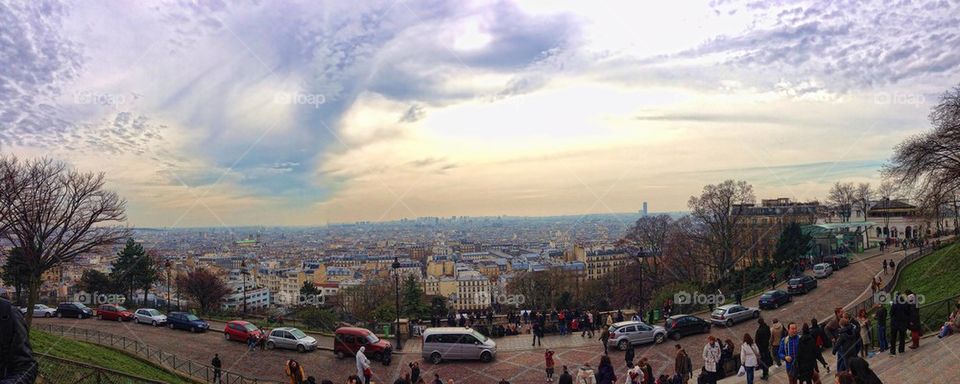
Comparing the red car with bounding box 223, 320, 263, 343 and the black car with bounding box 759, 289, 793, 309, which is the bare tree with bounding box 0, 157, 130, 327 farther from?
the black car with bounding box 759, 289, 793, 309

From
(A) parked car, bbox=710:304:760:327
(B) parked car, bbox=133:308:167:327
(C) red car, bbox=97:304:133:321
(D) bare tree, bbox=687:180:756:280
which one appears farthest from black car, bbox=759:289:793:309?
(C) red car, bbox=97:304:133:321

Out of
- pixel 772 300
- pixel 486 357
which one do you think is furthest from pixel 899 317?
pixel 772 300

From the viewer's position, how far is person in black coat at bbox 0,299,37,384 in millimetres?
3570

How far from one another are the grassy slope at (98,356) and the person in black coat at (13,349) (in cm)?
1510

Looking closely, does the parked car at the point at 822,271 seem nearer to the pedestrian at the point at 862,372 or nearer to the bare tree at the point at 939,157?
the bare tree at the point at 939,157

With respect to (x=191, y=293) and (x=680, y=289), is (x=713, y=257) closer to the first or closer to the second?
(x=680, y=289)

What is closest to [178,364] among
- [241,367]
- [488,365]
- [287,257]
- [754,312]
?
[241,367]

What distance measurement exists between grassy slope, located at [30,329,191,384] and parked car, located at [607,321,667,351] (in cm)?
1633

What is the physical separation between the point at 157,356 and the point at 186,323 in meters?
5.75

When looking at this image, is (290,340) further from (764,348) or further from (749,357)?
(764,348)

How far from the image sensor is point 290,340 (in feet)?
77.9

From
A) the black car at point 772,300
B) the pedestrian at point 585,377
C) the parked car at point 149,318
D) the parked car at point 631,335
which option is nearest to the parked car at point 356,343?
the parked car at point 631,335

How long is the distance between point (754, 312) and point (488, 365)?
47.0 ft

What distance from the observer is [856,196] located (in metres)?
92.4
